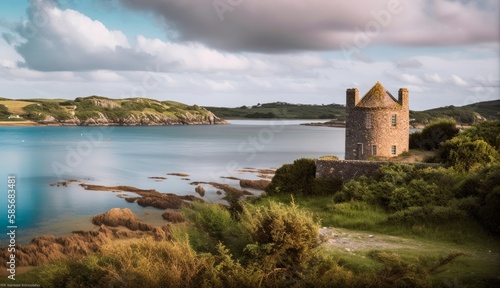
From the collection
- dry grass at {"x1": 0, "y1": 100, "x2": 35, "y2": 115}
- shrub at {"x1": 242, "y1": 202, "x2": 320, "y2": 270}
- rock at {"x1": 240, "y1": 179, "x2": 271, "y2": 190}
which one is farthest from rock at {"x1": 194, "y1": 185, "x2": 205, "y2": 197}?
dry grass at {"x1": 0, "y1": 100, "x2": 35, "y2": 115}

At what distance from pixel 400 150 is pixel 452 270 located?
1046 inches

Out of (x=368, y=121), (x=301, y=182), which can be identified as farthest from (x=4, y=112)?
(x=301, y=182)

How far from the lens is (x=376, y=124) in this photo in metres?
38.7

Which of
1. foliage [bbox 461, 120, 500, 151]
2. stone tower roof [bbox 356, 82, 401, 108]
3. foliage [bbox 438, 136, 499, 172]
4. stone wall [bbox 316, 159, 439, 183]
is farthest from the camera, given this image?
stone tower roof [bbox 356, 82, 401, 108]

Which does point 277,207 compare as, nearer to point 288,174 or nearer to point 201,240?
point 201,240

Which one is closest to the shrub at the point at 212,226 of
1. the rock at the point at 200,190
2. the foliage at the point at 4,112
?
the rock at the point at 200,190

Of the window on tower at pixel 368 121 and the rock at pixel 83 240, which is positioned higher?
the window on tower at pixel 368 121

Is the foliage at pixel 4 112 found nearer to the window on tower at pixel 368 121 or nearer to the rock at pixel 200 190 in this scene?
the rock at pixel 200 190

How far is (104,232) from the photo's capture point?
1249 inches

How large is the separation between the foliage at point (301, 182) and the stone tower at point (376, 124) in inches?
279

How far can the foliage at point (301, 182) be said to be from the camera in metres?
31.7

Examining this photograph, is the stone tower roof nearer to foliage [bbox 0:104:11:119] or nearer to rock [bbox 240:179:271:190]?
rock [bbox 240:179:271:190]

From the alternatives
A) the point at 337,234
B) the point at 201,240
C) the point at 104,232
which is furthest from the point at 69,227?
the point at 201,240

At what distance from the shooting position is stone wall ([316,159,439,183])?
30.7 meters
